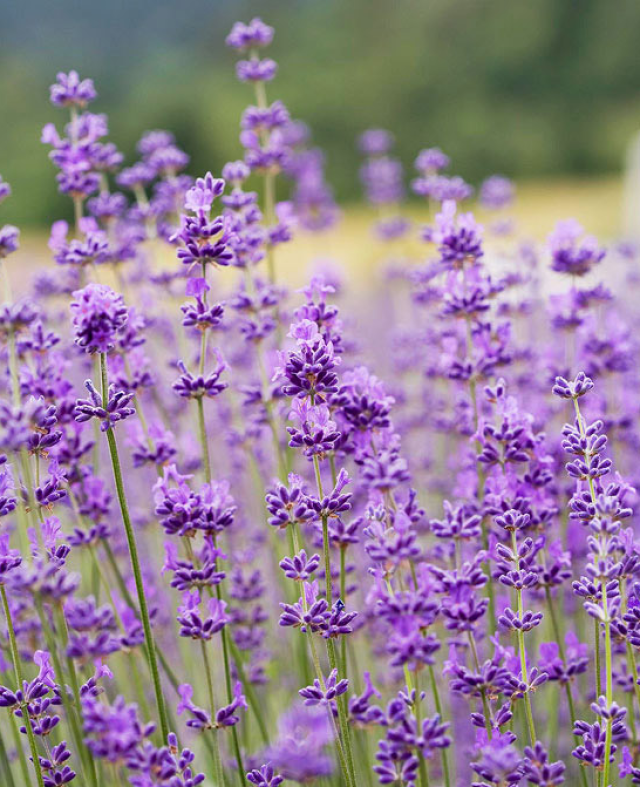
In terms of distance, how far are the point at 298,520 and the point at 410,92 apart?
1523 centimetres

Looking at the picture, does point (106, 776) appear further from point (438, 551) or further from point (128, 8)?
point (128, 8)

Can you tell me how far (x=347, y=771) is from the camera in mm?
1237

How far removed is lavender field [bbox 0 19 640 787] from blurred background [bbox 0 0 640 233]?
11541 millimetres

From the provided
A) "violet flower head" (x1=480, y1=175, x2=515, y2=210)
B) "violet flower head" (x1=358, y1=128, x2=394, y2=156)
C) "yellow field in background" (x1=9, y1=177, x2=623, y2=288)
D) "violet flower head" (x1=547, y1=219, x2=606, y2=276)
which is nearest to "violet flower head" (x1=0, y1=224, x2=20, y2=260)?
"violet flower head" (x1=547, y1=219, x2=606, y2=276)

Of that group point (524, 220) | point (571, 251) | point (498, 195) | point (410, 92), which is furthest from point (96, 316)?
point (410, 92)

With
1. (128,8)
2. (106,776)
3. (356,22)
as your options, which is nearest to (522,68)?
(356,22)

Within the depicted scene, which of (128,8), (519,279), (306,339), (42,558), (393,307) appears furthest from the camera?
(128,8)

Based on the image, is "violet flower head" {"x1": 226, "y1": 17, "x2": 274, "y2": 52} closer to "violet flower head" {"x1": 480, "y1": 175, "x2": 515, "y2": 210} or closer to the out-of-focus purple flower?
the out-of-focus purple flower

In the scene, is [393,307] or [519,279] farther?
[393,307]

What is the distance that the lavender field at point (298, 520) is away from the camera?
1202 mm

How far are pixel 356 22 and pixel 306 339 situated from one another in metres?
18.0

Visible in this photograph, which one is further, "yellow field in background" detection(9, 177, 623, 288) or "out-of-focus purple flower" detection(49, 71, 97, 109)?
"yellow field in background" detection(9, 177, 623, 288)

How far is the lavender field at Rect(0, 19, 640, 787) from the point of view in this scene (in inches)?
47.3

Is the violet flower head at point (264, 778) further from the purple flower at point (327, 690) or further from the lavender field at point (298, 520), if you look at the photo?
the purple flower at point (327, 690)
